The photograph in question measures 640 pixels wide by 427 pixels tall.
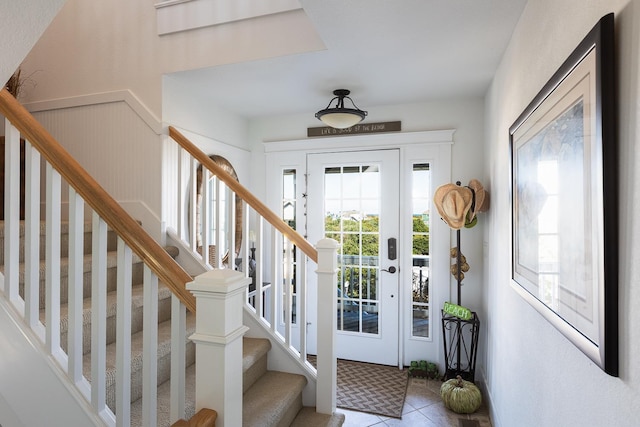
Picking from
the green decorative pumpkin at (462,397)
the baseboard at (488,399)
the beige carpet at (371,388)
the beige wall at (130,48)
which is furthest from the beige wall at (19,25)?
the green decorative pumpkin at (462,397)

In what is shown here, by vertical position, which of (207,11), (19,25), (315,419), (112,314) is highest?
(207,11)

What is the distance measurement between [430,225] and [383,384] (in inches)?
57.9

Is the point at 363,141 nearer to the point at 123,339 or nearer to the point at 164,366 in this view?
the point at 164,366

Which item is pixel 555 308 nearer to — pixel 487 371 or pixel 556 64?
pixel 556 64

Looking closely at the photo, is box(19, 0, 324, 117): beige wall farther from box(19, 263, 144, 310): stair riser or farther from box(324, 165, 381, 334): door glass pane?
box(324, 165, 381, 334): door glass pane

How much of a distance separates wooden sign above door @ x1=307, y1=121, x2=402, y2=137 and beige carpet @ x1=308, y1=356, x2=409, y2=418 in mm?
2263

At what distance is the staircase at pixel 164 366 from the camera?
1.69 m

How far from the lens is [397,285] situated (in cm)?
353

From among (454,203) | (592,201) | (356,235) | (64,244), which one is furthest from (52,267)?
(356,235)

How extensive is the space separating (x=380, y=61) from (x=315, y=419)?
2.30 meters

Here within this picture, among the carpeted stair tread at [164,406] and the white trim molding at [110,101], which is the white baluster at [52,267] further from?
the white trim molding at [110,101]

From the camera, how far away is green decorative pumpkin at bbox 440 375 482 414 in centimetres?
269

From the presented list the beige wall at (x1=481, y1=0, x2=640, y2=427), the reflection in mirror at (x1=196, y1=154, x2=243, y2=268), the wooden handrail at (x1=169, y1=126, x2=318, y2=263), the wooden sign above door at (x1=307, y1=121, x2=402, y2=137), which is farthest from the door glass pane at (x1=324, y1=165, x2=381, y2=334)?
the wooden handrail at (x1=169, y1=126, x2=318, y2=263)

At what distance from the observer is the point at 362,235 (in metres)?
3.66
